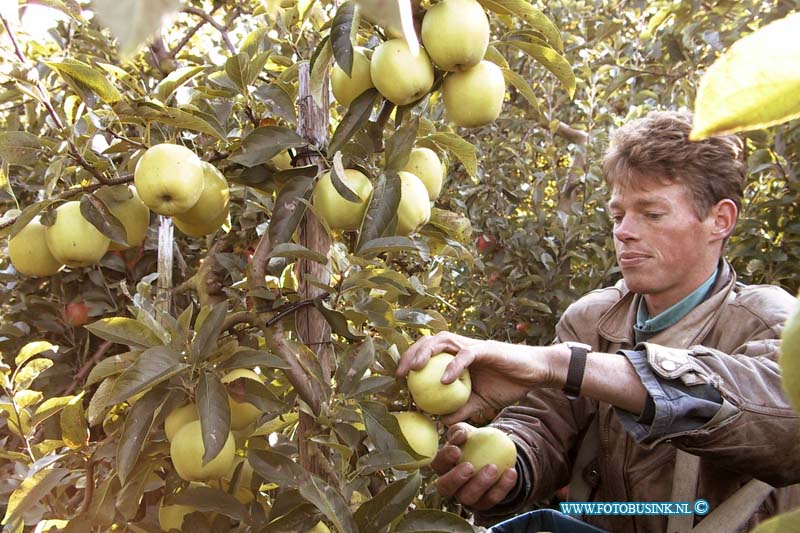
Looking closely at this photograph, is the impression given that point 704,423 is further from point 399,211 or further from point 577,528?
point 399,211

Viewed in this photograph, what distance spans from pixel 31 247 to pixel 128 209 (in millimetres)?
170

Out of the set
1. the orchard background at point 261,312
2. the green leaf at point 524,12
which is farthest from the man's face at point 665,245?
the green leaf at point 524,12

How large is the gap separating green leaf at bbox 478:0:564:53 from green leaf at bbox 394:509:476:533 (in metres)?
0.76

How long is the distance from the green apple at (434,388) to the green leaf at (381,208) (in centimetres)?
26

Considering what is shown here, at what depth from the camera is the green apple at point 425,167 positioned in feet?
4.23

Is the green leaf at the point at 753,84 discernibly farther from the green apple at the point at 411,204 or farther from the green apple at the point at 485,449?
the green apple at the point at 485,449

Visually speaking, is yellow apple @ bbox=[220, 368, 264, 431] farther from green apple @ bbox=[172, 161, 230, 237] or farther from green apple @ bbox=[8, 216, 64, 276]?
green apple @ bbox=[8, 216, 64, 276]

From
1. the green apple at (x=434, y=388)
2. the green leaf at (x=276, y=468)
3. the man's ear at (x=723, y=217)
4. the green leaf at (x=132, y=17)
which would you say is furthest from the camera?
the man's ear at (x=723, y=217)

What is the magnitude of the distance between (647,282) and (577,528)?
0.77 metres

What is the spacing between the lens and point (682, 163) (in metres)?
1.99

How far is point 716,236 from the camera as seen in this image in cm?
198

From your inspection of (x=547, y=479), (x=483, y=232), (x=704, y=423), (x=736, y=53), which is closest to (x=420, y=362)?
(x=704, y=423)

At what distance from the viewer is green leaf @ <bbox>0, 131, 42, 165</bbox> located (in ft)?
3.85

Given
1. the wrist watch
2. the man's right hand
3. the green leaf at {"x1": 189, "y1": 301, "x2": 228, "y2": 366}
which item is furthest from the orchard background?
the wrist watch
